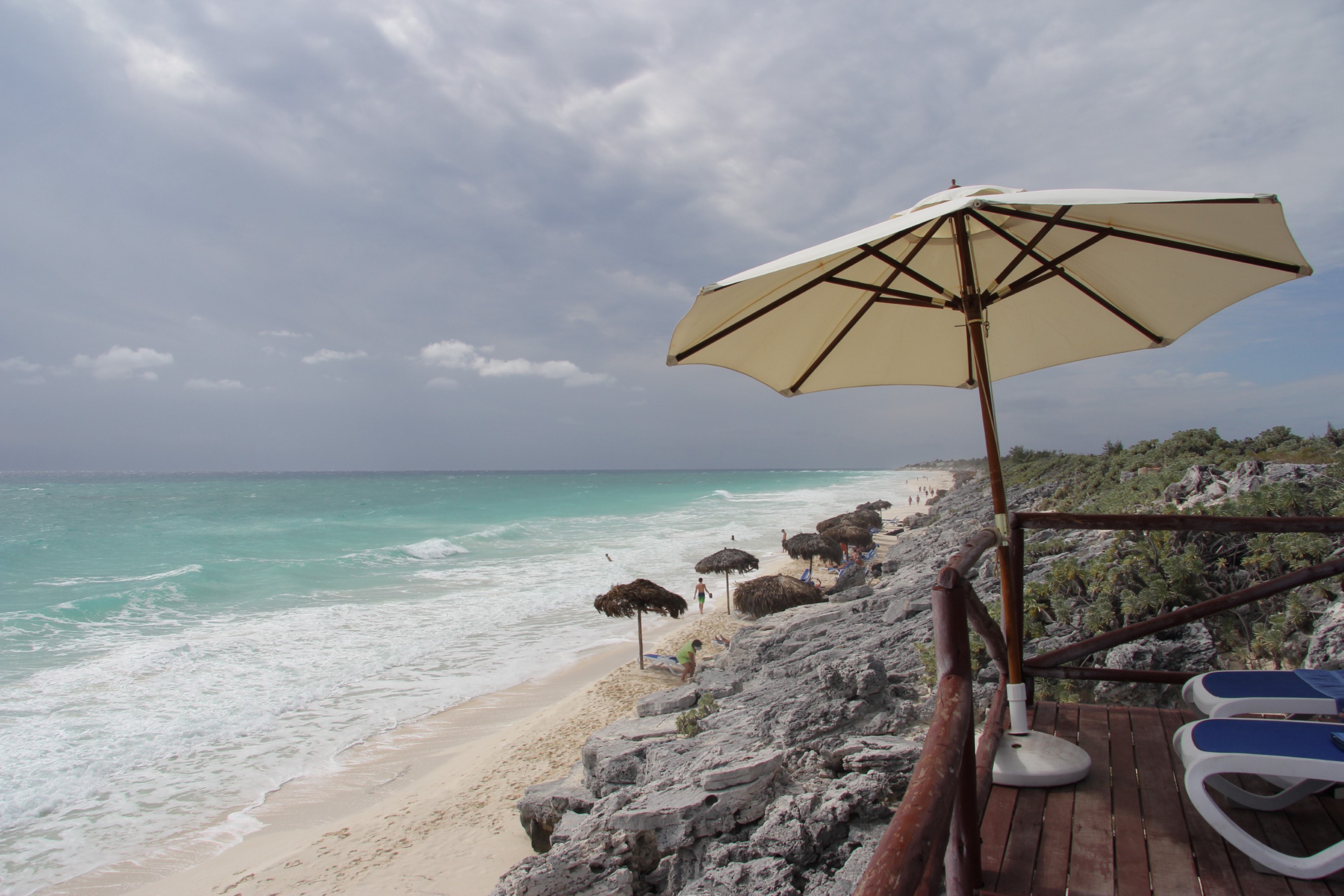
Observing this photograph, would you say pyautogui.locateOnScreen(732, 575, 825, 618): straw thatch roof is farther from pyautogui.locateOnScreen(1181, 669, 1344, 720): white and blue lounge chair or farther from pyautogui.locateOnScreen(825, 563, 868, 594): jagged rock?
pyautogui.locateOnScreen(1181, 669, 1344, 720): white and blue lounge chair

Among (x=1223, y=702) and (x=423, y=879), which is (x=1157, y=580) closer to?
(x=1223, y=702)

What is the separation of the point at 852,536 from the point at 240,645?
1746cm

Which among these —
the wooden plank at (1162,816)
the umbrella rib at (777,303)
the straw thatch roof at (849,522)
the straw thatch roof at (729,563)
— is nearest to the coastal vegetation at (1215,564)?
the wooden plank at (1162,816)

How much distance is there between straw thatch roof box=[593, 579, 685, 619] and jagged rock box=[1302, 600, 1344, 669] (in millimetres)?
8610

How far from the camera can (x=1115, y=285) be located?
10.1 ft

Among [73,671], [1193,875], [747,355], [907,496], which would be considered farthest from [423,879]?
[907,496]

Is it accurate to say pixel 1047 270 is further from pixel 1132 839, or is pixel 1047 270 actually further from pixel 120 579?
pixel 120 579

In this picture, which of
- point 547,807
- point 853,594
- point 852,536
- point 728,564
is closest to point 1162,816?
point 547,807

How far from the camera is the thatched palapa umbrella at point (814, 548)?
20.0 metres

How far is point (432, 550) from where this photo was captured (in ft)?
87.1

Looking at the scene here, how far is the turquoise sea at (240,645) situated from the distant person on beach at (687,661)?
8.73 ft

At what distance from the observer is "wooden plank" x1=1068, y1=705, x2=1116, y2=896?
1.72 m

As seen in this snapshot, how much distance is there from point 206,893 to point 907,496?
52.1 meters

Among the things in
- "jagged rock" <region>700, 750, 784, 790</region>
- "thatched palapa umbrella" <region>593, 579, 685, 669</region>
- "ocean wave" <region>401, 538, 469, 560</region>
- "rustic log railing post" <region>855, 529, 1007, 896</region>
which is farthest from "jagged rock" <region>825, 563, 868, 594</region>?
"ocean wave" <region>401, 538, 469, 560</region>
